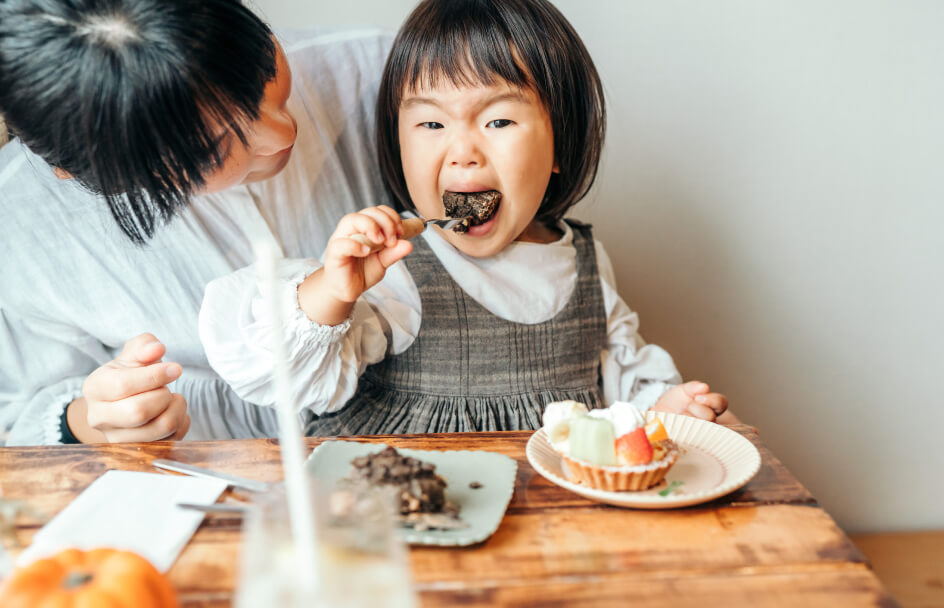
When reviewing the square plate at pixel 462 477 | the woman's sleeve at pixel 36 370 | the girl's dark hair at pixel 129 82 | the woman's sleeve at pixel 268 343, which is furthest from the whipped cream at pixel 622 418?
the woman's sleeve at pixel 36 370

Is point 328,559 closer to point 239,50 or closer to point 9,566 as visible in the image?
point 9,566

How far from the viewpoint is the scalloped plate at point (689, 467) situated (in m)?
0.72

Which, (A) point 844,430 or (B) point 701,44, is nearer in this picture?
(B) point 701,44

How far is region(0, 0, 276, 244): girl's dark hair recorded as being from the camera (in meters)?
0.69

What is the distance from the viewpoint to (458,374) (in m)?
1.25

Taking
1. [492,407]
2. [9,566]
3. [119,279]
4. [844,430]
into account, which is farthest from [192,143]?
[844,430]

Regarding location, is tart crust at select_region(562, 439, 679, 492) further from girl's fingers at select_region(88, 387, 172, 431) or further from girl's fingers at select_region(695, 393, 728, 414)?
girl's fingers at select_region(88, 387, 172, 431)

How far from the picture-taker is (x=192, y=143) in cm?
77

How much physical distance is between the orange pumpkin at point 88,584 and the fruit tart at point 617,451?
0.41 metres

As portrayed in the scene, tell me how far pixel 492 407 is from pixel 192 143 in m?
0.68

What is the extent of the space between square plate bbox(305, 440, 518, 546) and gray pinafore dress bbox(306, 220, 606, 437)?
0.37 m

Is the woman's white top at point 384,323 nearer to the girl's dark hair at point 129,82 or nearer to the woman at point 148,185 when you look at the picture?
the woman at point 148,185

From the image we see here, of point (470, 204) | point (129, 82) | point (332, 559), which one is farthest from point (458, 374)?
point (332, 559)

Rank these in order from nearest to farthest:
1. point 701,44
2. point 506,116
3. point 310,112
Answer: point 506,116 → point 310,112 → point 701,44
